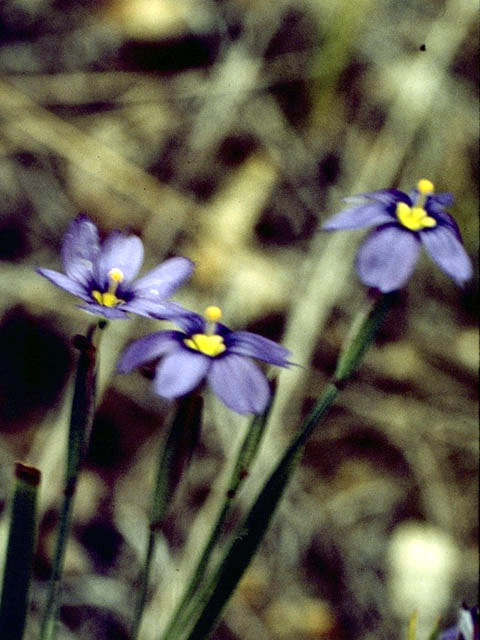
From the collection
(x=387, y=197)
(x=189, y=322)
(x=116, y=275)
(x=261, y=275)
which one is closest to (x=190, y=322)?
(x=189, y=322)

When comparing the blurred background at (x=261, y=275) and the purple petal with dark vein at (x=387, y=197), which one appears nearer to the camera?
the purple petal with dark vein at (x=387, y=197)

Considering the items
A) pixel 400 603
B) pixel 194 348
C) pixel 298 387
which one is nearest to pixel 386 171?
pixel 298 387

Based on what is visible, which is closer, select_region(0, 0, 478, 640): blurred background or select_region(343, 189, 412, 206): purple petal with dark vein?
select_region(343, 189, 412, 206): purple petal with dark vein

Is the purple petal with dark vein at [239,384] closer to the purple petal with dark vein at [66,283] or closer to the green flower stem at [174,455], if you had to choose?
the green flower stem at [174,455]

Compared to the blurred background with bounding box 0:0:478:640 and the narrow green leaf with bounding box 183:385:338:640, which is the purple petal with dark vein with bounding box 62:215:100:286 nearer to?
the narrow green leaf with bounding box 183:385:338:640

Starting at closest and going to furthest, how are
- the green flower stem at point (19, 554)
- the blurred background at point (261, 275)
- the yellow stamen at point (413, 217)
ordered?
the green flower stem at point (19, 554) → the yellow stamen at point (413, 217) → the blurred background at point (261, 275)

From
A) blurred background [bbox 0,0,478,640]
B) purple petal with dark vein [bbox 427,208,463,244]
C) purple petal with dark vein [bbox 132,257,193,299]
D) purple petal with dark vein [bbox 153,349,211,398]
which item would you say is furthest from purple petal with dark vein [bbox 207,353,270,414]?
blurred background [bbox 0,0,478,640]

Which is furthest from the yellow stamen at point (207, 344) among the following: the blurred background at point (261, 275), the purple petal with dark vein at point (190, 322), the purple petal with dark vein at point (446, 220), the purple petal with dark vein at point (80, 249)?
the blurred background at point (261, 275)
